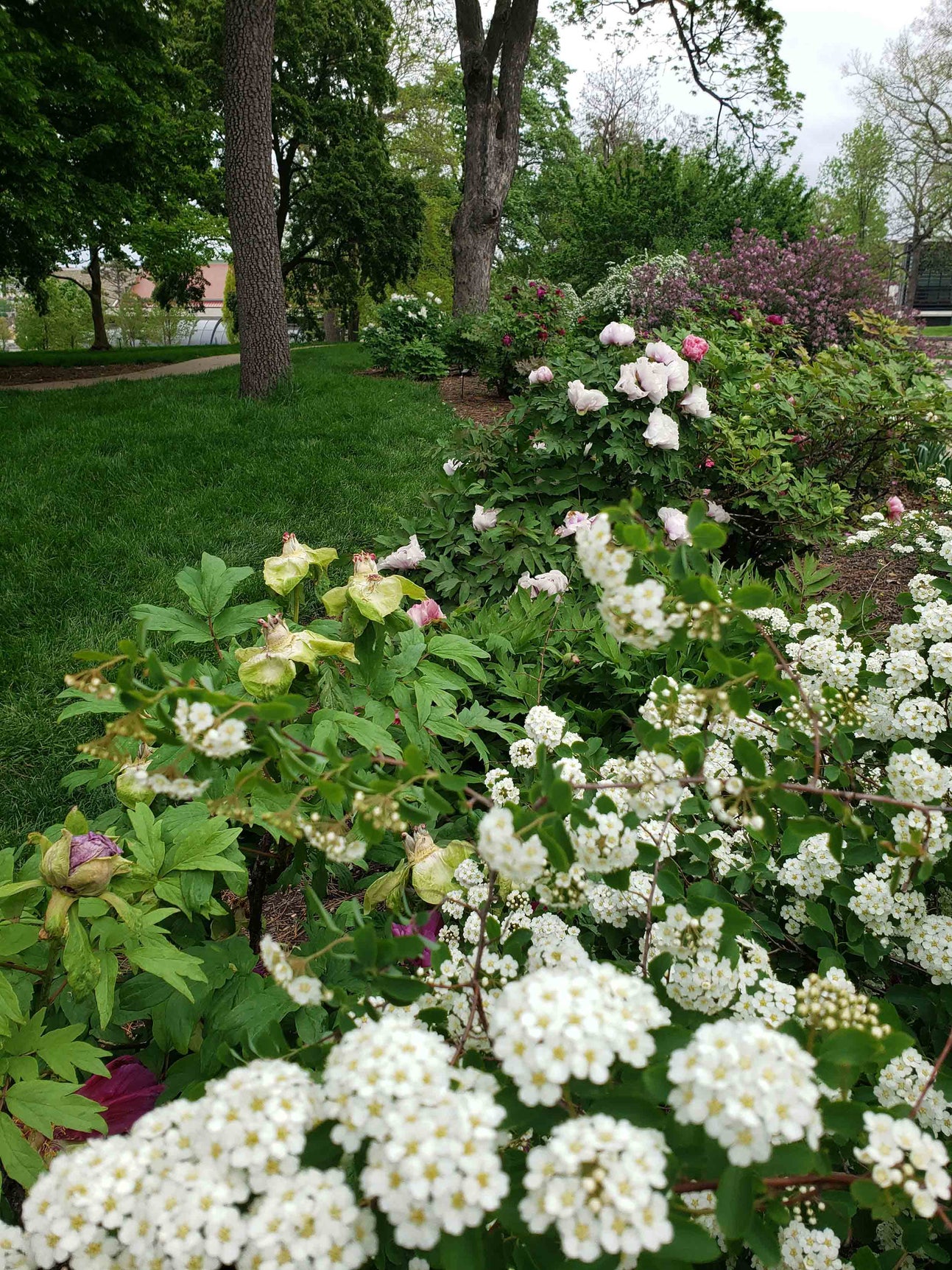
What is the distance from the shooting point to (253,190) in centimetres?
673

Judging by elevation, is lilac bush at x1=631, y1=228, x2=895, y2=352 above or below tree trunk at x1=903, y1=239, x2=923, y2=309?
below

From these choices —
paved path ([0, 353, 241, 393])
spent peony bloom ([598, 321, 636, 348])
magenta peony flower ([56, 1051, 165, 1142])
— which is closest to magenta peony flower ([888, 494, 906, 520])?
spent peony bloom ([598, 321, 636, 348])

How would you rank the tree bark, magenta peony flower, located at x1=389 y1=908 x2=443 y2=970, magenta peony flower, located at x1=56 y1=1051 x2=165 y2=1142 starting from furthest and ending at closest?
the tree bark
magenta peony flower, located at x1=389 y1=908 x2=443 y2=970
magenta peony flower, located at x1=56 y1=1051 x2=165 y2=1142

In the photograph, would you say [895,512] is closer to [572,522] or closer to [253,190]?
[572,522]

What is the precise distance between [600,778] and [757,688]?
3.09 ft

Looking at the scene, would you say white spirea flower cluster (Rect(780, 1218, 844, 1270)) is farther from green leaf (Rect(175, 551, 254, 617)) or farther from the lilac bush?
the lilac bush

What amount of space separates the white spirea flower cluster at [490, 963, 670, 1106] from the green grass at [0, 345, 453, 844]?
6.88 feet

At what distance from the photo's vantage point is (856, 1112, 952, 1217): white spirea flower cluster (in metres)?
0.65

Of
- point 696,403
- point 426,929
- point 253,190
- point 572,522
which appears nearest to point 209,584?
point 426,929

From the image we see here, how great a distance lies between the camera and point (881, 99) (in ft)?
111

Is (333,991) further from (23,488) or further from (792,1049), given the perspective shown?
(23,488)

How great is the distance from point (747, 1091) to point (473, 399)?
927 centimetres

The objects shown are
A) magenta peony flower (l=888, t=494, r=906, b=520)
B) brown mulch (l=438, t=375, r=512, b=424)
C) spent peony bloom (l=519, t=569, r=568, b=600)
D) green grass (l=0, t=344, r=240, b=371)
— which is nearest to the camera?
Answer: spent peony bloom (l=519, t=569, r=568, b=600)

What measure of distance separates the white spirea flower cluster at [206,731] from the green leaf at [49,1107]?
62 centimetres
